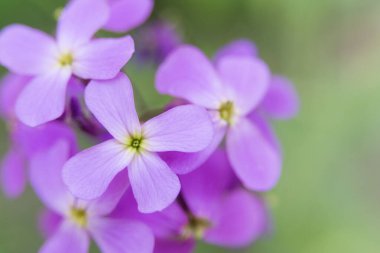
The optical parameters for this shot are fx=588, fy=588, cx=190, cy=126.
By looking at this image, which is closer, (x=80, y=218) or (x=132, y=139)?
(x=132, y=139)

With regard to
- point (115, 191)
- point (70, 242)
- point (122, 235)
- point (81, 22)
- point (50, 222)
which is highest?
point (81, 22)

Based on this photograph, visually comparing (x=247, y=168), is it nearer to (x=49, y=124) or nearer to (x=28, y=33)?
(x=49, y=124)

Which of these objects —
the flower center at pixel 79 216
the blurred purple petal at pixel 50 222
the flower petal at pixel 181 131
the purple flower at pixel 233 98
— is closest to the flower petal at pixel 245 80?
the purple flower at pixel 233 98

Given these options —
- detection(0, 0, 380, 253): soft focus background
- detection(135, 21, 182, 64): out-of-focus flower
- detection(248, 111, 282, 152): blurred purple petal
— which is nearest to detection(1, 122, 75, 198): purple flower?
detection(248, 111, 282, 152): blurred purple petal

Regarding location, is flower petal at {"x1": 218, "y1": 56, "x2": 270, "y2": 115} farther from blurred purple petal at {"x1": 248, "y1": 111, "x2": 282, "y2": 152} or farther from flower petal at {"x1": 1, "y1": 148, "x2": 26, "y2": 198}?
flower petal at {"x1": 1, "y1": 148, "x2": 26, "y2": 198}

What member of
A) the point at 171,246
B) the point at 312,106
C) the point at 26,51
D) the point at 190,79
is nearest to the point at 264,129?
the point at 190,79

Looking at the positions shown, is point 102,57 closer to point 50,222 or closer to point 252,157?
point 252,157

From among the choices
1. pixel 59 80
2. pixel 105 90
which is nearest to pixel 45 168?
pixel 59 80
